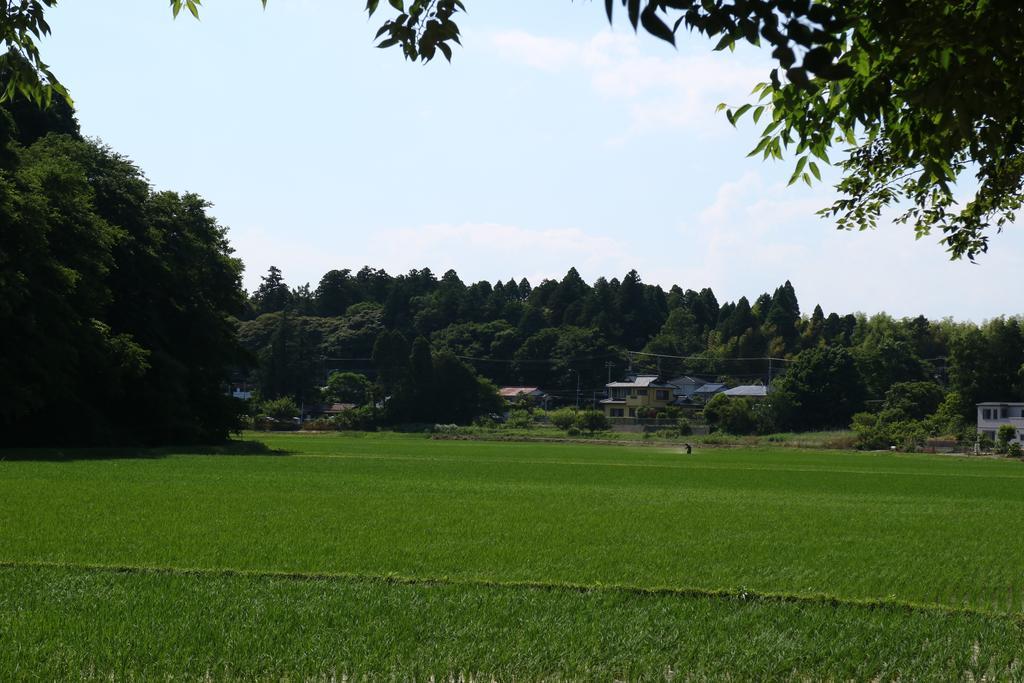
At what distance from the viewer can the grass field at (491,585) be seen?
7.36 m

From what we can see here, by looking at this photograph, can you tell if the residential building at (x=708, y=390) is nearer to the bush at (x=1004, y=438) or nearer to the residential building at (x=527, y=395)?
the residential building at (x=527, y=395)

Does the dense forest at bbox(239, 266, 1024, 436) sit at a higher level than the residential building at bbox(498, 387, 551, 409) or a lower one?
higher

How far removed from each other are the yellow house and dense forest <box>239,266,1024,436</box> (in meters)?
9.61

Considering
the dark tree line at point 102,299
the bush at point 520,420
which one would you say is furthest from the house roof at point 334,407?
the dark tree line at point 102,299

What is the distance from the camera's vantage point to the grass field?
7355 millimetres

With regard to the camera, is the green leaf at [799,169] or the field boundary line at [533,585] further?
the field boundary line at [533,585]

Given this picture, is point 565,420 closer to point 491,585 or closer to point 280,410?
point 280,410

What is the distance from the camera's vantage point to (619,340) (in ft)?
476

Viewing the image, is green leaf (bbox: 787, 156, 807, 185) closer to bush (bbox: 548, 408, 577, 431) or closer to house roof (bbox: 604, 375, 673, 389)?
bush (bbox: 548, 408, 577, 431)

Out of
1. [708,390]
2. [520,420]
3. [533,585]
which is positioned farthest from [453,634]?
[708,390]

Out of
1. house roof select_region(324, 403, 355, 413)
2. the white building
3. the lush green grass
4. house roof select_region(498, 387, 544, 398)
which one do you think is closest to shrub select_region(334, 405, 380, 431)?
house roof select_region(324, 403, 355, 413)

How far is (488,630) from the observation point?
8242 millimetres

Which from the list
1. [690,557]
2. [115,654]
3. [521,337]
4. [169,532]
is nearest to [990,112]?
[115,654]

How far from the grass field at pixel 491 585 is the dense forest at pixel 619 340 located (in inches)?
2650
